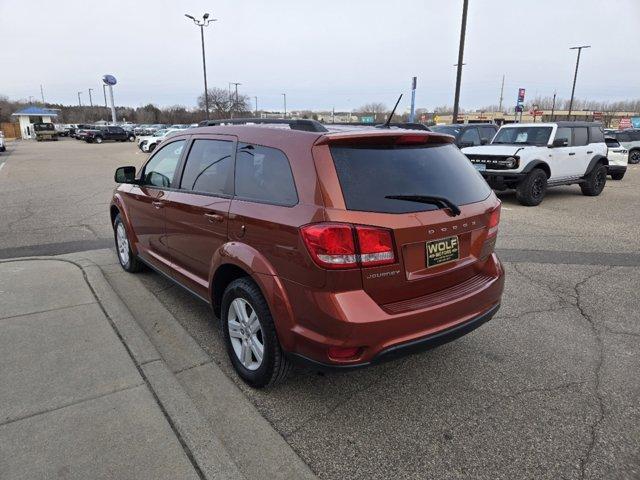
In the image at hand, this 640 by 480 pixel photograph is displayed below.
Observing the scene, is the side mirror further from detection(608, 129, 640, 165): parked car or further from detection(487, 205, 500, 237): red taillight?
detection(608, 129, 640, 165): parked car

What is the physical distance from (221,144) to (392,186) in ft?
5.05

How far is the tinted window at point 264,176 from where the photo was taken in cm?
270

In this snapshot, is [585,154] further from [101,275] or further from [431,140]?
[101,275]

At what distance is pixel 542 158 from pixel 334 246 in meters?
9.70

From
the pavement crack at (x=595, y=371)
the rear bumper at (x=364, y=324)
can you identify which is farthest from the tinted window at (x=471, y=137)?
the rear bumper at (x=364, y=324)

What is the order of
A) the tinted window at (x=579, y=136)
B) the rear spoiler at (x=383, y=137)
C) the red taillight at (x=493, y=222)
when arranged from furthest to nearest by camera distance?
the tinted window at (x=579, y=136) → the red taillight at (x=493, y=222) → the rear spoiler at (x=383, y=137)

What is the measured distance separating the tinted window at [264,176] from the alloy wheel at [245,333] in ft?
2.40

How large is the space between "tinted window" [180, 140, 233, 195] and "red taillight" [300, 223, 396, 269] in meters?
1.06

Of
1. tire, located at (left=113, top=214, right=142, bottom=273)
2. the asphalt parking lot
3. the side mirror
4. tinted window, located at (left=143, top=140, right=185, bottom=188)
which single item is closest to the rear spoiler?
the asphalt parking lot

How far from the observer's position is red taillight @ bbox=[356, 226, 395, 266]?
2.38 meters

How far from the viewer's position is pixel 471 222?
2.86m

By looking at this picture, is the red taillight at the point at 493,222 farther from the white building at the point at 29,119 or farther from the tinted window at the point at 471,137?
the white building at the point at 29,119

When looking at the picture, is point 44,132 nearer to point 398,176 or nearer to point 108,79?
point 108,79

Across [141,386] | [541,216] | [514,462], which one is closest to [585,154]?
[541,216]
